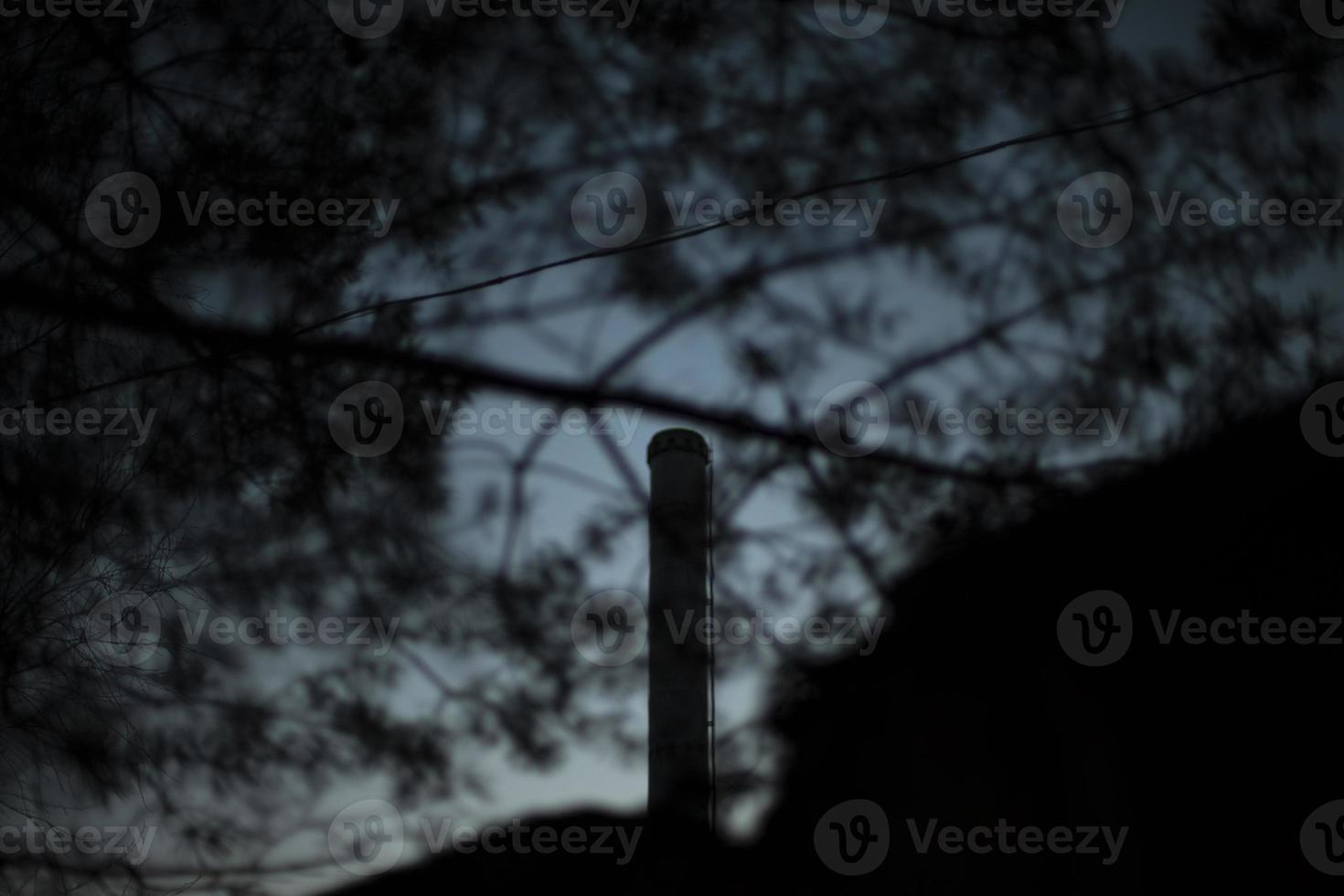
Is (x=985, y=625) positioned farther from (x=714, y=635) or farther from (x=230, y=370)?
(x=230, y=370)

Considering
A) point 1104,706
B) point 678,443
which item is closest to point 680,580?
point 678,443

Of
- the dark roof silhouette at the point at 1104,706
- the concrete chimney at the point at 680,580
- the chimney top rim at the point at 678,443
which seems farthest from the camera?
the dark roof silhouette at the point at 1104,706

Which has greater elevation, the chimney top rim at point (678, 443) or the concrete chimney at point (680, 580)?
the chimney top rim at point (678, 443)

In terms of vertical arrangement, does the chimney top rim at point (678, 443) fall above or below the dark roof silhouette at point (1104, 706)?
above

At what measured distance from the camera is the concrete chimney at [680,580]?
9.91 ft

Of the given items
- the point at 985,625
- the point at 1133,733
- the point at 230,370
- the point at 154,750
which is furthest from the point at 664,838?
the point at 230,370

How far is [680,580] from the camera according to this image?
3299 mm

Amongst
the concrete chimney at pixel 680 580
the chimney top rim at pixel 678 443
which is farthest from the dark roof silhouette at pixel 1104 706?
the chimney top rim at pixel 678 443

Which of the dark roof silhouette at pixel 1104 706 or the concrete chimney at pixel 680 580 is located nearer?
the concrete chimney at pixel 680 580

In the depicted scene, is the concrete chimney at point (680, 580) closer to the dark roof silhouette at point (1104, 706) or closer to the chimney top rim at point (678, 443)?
the chimney top rim at point (678, 443)

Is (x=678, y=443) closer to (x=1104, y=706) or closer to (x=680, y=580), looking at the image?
(x=680, y=580)

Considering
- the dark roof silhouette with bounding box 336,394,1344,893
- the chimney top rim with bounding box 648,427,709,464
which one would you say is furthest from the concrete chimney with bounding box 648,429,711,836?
the dark roof silhouette with bounding box 336,394,1344,893

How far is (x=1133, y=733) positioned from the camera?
3.89 metres

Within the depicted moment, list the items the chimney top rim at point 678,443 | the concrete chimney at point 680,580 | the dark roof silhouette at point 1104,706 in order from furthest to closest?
1. the dark roof silhouette at point 1104,706
2. the concrete chimney at point 680,580
3. the chimney top rim at point 678,443
